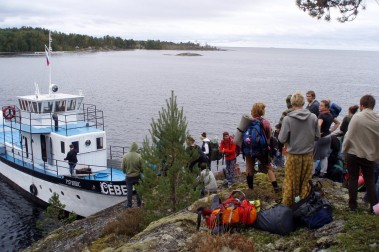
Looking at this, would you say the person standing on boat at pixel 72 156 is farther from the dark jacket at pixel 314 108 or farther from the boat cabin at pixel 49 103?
the dark jacket at pixel 314 108

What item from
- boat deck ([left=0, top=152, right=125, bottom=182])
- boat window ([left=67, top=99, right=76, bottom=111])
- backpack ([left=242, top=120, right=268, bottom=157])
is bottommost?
boat deck ([left=0, top=152, right=125, bottom=182])

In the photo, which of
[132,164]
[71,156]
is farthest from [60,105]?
[132,164]

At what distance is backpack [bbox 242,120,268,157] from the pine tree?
239cm

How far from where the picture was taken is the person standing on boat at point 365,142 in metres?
6.12

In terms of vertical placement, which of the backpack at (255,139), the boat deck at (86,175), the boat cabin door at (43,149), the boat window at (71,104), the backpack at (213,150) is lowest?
the boat deck at (86,175)

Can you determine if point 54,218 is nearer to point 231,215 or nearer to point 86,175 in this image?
point 86,175

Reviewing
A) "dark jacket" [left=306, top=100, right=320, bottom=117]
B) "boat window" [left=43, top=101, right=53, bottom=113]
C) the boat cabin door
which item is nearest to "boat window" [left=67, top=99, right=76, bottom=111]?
"boat window" [left=43, top=101, right=53, bottom=113]

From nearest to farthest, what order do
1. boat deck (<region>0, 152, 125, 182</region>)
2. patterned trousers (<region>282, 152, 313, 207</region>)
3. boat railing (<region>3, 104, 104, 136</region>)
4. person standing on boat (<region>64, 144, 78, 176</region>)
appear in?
1. patterned trousers (<region>282, 152, 313, 207</region>)
2. person standing on boat (<region>64, 144, 78, 176</region>)
3. boat deck (<region>0, 152, 125, 182</region>)
4. boat railing (<region>3, 104, 104, 136</region>)

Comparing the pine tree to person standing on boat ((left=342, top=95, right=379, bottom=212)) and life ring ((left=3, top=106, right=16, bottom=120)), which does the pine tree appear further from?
life ring ((left=3, top=106, right=16, bottom=120))

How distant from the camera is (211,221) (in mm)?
6344

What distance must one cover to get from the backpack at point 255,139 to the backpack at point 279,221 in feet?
4.29

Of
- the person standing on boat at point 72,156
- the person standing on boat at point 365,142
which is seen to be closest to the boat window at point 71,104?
the person standing on boat at point 72,156

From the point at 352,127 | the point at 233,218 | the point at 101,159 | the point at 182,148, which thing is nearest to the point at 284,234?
the point at 233,218

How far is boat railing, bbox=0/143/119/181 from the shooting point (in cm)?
1808
